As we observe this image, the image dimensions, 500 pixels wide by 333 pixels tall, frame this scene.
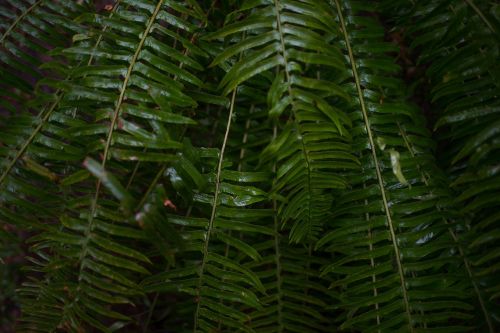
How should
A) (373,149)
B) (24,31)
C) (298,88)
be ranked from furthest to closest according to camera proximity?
(24,31) < (373,149) < (298,88)

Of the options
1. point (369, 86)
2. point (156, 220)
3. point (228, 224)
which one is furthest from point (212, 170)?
point (369, 86)

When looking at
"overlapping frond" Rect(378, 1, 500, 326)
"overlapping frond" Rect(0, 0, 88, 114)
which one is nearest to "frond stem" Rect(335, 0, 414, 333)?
"overlapping frond" Rect(378, 1, 500, 326)

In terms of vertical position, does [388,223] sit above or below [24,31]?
below

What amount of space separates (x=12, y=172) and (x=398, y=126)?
3.42 ft

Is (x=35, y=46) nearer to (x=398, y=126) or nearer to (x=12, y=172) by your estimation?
(x=12, y=172)

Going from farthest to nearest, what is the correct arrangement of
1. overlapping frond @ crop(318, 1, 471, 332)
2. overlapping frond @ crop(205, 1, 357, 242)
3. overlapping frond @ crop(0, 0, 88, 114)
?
overlapping frond @ crop(0, 0, 88, 114), overlapping frond @ crop(318, 1, 471, 332), overlapping frond @ crop(205, 1, 357, 242)

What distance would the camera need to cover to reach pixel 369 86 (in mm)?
1107

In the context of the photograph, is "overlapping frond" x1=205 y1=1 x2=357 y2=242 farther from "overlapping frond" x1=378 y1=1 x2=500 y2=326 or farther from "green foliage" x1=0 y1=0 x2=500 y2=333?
"overlapping frond" x1=378 y1=1 x2=500 y2=326

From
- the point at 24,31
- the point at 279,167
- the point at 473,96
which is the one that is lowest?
the point at 279,167

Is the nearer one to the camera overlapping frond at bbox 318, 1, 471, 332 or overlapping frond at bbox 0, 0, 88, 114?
overlapping frond at bbox 318, 1, 471, 332

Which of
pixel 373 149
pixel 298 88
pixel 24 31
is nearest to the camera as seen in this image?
pixel 298 88

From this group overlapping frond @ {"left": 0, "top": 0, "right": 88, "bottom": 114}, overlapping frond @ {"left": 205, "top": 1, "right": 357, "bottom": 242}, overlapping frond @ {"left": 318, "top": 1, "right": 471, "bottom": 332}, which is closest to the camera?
overlapping frond @ {"left": 205, "top": 1, "right": 357, "bottom": 242}

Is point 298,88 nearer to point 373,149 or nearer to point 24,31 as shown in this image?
point 373,149

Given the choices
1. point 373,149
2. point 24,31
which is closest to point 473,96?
point 373,149
